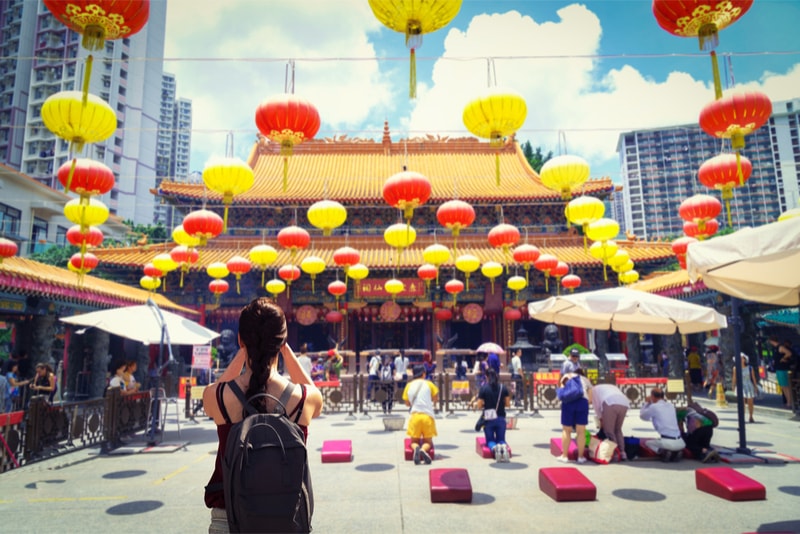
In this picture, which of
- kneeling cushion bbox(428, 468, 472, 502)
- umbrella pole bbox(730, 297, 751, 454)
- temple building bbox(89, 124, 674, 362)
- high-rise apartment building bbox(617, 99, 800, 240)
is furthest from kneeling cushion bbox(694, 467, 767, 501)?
high-rise apartment building bbox(617, 99, 800, 240)

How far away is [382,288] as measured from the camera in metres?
18.6

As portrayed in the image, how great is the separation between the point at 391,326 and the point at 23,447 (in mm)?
15070

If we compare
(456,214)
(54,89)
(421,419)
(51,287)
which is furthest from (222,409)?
(54,89)

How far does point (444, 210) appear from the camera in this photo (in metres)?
9.98

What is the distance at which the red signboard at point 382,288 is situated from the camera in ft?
60.8

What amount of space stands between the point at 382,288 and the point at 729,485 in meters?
14.5

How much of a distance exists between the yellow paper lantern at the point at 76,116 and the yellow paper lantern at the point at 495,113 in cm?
445

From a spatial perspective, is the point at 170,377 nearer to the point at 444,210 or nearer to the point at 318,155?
the point at 444,210

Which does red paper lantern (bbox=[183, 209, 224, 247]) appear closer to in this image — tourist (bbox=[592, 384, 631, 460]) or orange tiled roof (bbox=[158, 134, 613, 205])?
orange tiled roof (bbox=[158, 134, 613, 205])

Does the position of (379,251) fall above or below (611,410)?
above

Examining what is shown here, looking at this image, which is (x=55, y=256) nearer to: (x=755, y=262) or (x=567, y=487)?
(x=567, y=487)

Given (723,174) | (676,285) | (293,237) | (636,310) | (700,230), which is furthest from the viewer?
(676,285)

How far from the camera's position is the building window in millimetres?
27922

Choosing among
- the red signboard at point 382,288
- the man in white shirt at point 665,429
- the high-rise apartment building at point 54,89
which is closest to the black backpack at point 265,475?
the man in white shirt at point 665,429
